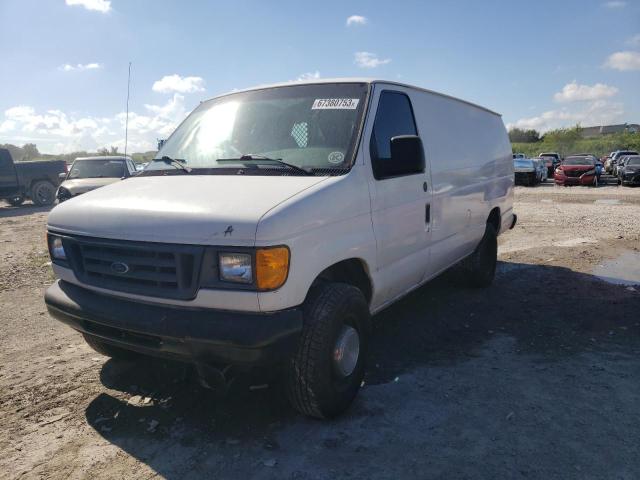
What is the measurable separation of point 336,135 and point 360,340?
141 cm

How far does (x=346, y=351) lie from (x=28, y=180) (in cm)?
1892

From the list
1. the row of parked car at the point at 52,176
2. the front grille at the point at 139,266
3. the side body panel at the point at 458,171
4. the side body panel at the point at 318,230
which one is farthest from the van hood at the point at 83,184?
the side body panel at the point at 318,230

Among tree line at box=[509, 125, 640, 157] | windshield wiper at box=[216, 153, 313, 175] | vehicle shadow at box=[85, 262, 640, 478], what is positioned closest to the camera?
vehicle shadow at box=[85, 262, 640, 478]

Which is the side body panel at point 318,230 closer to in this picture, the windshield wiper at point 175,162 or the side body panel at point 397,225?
the side body panel at point 397,225

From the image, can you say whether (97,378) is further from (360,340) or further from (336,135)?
(336,135)

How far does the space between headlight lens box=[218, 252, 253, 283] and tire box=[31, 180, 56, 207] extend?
19029 millimetres

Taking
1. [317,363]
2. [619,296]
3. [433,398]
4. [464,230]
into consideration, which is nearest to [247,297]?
[317,363]

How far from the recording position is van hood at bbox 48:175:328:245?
2.64m

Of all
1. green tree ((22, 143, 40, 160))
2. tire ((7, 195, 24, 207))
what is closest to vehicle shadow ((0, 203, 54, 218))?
tire ((7, 195, 24, 207))

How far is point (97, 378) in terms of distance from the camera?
→ 3.84m

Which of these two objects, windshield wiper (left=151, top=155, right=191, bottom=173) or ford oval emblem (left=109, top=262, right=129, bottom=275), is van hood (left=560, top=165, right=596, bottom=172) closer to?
windshield wiper (left=151, top=155, right=191, bottom=173)

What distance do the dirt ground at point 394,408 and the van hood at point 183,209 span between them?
1224 millimetres

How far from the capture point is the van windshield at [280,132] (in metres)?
3.38

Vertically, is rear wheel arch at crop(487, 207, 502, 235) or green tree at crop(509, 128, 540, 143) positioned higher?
green tree at crop(509, 128, 540, 143)
